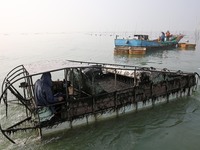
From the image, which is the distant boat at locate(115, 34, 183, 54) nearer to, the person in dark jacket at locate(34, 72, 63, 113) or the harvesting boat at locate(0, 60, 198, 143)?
the harvesting boat at locate(0, 60, 198, 143)

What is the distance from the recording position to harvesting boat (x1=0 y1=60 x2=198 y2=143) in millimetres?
7656

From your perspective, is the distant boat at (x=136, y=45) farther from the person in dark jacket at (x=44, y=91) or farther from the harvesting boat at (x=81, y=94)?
the person in dark jacket at (x=44, y=91)

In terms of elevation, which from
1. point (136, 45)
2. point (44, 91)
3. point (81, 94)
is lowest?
point (81, 94)

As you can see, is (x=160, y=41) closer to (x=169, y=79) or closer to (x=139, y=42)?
(x=139, y=42)

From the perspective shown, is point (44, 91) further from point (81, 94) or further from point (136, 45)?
point (136, 45)

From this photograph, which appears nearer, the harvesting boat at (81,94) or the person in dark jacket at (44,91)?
the person in dark jacket at (44,91)

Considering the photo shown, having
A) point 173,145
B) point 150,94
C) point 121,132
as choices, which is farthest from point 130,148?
point 150,94

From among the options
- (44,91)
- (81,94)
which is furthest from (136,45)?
(44,91)

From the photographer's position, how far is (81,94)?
8.95 meters

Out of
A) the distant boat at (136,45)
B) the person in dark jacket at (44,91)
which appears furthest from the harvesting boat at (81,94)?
the distant boat at (136,45)

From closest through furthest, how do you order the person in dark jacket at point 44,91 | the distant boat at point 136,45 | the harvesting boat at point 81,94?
Answer: the person in dark jacket at point 44,91, the harvesting boat at point 81,94, the distant boat at point 136,45

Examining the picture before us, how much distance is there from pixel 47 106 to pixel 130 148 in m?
3.32

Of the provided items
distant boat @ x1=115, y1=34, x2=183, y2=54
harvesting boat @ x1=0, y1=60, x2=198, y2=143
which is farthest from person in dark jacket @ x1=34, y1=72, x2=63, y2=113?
distant boat @ x1=115, y1=34, x2=183, y2=54

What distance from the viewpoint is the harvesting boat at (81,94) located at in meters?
7.66
